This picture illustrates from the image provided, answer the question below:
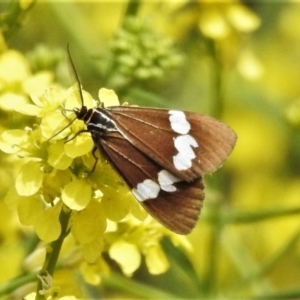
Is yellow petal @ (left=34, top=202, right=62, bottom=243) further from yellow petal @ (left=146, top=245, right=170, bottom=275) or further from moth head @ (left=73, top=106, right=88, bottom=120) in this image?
yellow petal @ (left=146, top=245, right=170, bottom=275)

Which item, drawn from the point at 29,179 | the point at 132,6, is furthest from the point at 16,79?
the point at 29,179

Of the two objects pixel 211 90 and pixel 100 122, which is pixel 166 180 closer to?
pixel 100 122

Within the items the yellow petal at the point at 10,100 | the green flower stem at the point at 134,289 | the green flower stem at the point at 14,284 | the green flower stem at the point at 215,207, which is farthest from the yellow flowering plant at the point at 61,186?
the green flower stem at the point at 215,207

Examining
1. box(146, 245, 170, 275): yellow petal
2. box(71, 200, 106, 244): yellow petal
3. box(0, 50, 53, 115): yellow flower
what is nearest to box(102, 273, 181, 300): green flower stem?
box(146, 245, 170, 275): yellow petal

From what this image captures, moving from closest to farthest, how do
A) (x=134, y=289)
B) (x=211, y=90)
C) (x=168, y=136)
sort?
(x=168, y=136) → (x=134, y=289) → (x=211, y=90)

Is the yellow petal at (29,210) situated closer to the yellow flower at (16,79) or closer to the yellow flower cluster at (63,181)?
the yellow flower cluster at (63,181)

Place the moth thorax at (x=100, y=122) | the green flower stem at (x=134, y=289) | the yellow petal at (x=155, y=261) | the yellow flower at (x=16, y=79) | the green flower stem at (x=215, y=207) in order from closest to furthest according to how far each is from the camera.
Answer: the moth thorax at (x=100, y=122)
the yellow petal at (x=155, y=261)
the yellow flower at (x=16, y=79)
the green flower stem at (x=134, y=289)
the green flower stem at (x=215, y=207)
